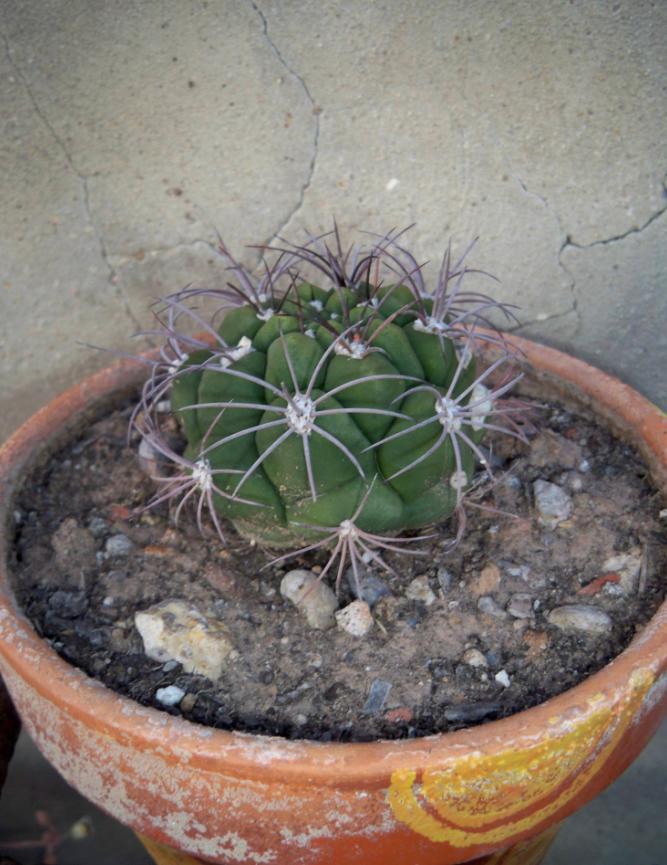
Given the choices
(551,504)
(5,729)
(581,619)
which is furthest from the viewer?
(5,729)

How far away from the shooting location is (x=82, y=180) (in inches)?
63.7

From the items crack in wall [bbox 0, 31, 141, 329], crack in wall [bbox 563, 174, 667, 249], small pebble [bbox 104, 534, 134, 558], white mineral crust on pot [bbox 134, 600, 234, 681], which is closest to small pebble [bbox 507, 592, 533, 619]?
white mineral crust on pot [bbox 134, 600, 234, 681]

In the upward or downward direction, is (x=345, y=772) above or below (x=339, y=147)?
below

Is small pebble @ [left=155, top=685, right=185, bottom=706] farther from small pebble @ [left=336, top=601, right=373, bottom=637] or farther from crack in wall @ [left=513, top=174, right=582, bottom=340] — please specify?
crack in wall @ [left=513, top=174, right=582, bottom=340]

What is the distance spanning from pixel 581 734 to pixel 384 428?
0.41 meters

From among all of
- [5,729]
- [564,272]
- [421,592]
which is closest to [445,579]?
[421,592]

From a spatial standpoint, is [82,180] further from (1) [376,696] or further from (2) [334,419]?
(1) [376,696]

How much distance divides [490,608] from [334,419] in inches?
14.3

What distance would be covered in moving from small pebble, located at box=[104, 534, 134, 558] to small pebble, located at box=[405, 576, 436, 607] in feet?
1.41

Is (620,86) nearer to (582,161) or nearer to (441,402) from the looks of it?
(582,161)

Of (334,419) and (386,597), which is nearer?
(334,419)

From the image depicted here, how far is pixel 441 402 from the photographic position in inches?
42.1

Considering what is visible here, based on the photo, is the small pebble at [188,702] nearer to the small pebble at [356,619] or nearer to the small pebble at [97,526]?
the small pebble at [356,619]

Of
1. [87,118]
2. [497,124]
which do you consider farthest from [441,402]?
[87,118]
